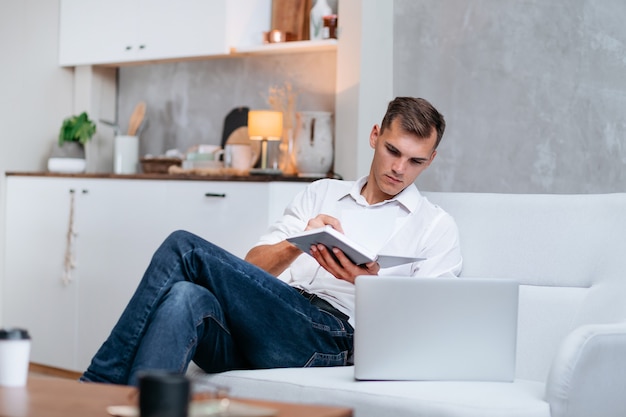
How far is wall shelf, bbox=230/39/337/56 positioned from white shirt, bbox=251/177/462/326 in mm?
1553

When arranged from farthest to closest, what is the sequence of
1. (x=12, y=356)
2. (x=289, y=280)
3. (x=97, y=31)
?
1. (x=97, y=31)
2. (x=289, y=280)
3. (x=12, y=356)

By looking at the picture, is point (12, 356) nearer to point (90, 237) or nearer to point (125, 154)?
point (90, 237)

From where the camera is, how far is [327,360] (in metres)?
2.57

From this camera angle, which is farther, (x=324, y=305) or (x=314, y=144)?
(x=314, y=144)

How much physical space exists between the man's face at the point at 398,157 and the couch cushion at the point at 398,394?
0.63 m

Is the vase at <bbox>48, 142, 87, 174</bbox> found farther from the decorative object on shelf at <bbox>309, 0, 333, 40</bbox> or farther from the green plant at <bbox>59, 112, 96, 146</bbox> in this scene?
the decorative object on shelf at <bbox>309, 0, 333, 40</bbox>

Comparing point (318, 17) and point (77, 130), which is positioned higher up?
point (318, 17)

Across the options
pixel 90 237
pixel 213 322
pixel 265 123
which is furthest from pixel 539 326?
pixel 90 237

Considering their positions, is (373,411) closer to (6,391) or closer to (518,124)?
(6,391)

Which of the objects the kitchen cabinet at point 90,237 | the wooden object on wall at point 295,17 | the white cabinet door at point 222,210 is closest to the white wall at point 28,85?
the kitchen cabinet at point 90,237

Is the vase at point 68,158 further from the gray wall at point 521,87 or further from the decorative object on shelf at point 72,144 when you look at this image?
the gray wall at point 521,87

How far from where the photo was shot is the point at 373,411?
2115mm

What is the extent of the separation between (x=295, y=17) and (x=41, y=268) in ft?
6.07

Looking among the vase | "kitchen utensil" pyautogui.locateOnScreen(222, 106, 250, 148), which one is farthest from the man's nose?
the vase
